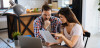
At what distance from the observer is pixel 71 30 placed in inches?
80.1

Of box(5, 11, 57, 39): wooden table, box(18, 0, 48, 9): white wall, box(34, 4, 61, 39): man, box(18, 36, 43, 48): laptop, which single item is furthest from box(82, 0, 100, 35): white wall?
box(18, 36, 43, 48): laptop

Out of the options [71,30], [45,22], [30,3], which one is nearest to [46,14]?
[45,22]

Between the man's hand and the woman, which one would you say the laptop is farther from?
the man's hand

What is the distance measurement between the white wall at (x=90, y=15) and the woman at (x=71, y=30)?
3276mm

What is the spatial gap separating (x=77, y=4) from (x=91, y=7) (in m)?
0.52

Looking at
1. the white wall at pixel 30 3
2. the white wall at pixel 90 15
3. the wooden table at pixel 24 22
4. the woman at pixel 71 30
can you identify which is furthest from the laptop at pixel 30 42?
the white wall at pixel 30 3

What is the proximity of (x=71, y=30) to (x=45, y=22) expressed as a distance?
2.01 ft

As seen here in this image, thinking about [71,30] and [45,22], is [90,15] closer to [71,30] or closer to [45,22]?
[45,22]

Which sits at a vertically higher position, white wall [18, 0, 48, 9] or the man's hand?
white wall [18, 0, 48, 9]

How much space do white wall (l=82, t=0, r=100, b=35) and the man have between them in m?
2.82

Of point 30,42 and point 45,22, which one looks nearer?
point 30,42

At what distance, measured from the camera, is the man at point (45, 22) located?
252 centimetres

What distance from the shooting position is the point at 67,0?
245 inches

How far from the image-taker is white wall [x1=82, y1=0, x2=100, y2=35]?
523 cm
